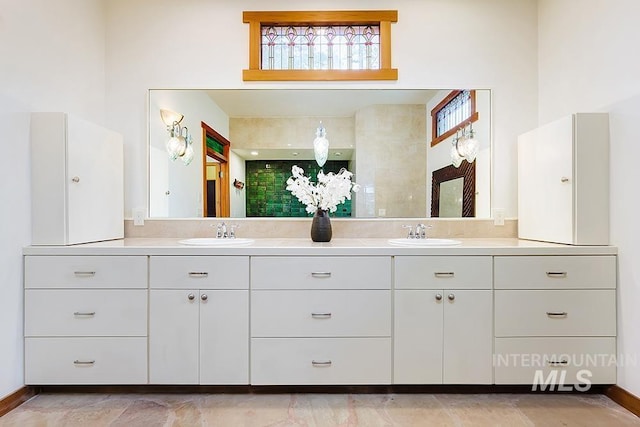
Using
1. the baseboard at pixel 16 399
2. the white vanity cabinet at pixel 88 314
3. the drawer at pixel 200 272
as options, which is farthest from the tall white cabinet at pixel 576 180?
the baseboard at pixel 16 399

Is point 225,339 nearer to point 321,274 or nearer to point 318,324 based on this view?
point 318,324

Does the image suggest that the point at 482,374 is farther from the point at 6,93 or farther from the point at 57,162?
the point at 6,93

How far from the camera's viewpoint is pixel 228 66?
7.76 ft

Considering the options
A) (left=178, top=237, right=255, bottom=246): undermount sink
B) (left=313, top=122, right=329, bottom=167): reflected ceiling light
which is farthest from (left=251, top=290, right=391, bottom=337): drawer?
(left=313, top=122, right=329, bottom=167): reflected ceiling light

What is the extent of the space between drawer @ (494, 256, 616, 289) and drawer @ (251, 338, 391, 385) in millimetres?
742

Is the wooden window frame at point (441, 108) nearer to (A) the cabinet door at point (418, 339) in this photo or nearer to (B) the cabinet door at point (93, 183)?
(A) the cabinet door at point (418, 339)

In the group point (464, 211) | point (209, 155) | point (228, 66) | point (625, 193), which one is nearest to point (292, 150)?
point (209, 155)

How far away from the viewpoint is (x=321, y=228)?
2.12 m

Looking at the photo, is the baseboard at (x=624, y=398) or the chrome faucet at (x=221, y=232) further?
the chrome faucet at (x=221, y=232)

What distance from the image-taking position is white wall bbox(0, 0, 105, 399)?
164 cm

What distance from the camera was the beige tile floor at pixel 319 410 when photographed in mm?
1582

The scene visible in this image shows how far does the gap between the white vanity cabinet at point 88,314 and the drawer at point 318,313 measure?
2.09 feet

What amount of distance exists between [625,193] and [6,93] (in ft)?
10.6

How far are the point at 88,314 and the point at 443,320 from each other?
1903mm
